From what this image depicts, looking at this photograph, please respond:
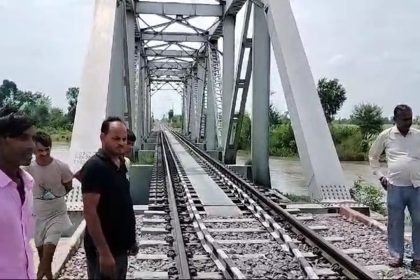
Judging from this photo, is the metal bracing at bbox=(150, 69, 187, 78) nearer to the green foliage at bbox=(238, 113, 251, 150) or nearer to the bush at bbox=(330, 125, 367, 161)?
the green foliage at bbox=(238, 113, 251, 150)

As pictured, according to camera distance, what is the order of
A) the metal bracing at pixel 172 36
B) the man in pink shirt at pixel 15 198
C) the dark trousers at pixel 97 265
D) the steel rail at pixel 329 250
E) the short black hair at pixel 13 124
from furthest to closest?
the metal bracing at pixel 172 36 < the steel rail at pixel 329 250 < the dark trousers at pixel 97 265 < the short black hair at pixel 13 124 < the man in pink shirt at pixel 15 198

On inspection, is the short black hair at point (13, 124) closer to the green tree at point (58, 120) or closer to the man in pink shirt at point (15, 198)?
the man in pink shirt at point (15, 198)

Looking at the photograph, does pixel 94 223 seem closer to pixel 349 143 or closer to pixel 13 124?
pixel 13 124

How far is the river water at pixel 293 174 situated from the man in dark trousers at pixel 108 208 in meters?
14.7

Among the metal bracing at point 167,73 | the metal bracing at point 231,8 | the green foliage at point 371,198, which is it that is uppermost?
the metal bracing at point 167,73

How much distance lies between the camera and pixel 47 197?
4.88 meters

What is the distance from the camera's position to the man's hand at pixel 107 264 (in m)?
3.32

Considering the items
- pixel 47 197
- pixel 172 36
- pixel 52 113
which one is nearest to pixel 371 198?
pixel 47 197

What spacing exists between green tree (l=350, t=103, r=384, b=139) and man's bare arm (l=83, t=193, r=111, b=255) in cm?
3716

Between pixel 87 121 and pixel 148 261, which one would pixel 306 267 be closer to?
pixel 148 261

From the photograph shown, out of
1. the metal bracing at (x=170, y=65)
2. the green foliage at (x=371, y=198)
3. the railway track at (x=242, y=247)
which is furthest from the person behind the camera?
the metal bracing at (x=170, y=65)

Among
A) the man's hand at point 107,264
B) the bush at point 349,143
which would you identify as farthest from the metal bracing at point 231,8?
the man's hand at point 107,264

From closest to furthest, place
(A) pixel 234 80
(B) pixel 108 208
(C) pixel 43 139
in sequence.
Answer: (B) pixel 108 208 → (C) pixel 43 139 → (A) pixel 234 80

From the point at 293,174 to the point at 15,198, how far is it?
24411 millimetres
